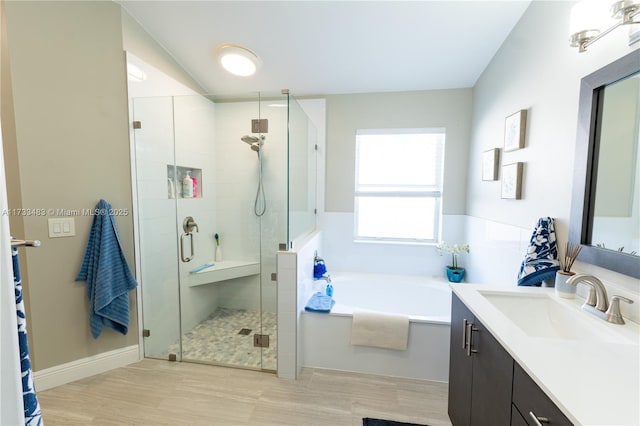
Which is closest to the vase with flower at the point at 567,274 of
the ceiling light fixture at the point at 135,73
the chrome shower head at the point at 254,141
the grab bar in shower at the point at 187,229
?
the chrome shower head at the point at 254,141

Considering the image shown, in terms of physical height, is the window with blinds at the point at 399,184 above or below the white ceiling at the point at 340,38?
below

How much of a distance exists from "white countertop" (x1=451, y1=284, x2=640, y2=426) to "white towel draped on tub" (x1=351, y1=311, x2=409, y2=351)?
95cm

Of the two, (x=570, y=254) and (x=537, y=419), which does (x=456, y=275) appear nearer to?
(x=570, y=254)

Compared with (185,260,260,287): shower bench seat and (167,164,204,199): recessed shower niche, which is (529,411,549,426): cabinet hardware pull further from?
(167,164,204,199): recessed shower niche

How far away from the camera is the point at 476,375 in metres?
1.23

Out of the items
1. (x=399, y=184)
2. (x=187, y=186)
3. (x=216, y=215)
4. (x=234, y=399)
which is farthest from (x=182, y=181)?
(x=399, y=184)

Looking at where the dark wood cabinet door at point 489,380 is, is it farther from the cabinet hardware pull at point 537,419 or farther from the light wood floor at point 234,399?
the light wood floor at point 234,399

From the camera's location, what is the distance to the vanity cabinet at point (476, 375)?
1004mm

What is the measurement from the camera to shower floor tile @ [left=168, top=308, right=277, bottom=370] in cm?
219

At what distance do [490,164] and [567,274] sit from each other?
122 centimetres

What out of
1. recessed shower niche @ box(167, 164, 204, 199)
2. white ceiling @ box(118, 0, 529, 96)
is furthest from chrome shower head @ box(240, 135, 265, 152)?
white ceiling @ box(118, 0, 529, 96)

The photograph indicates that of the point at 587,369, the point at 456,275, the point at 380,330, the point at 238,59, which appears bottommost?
the point at 380,330

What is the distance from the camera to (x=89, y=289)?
1.98 metres

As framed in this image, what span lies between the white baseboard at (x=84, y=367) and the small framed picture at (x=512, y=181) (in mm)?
3092
